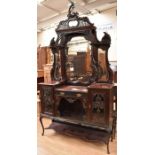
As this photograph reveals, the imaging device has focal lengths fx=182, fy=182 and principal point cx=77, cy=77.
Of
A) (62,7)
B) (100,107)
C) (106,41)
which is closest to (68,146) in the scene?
(100,107)

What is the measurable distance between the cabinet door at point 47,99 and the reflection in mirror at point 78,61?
1.45 feet

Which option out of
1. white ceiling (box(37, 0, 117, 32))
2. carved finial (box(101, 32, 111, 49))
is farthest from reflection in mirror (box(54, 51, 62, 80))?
white ceiling (box(37, 0, 117, 32))

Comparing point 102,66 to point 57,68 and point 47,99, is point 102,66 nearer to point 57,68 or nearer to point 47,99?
point 57,68

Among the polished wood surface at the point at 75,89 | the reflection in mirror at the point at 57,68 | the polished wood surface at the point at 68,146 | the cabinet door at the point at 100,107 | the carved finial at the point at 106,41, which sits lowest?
the polished wood surface at the point at 68,146

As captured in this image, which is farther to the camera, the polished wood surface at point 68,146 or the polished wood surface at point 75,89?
the polished wood surface at point 75,89

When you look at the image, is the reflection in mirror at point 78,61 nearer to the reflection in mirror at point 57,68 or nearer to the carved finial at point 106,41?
the reflection in mirror at point 57,68

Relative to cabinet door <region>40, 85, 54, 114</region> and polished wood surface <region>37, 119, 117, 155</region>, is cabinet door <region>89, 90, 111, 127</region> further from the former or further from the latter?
cabinet door <region>40, 85, 54, 114</region>

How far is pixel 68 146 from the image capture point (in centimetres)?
264

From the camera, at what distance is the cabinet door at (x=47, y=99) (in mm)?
2979

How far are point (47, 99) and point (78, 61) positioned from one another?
832 mm

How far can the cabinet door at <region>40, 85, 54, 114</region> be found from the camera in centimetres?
298

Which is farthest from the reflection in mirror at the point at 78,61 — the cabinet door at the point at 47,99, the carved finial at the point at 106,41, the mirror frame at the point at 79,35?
the cabinet door at the point at 47,99

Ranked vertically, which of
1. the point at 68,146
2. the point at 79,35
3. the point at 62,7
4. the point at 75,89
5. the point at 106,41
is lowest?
the point at 68,146
